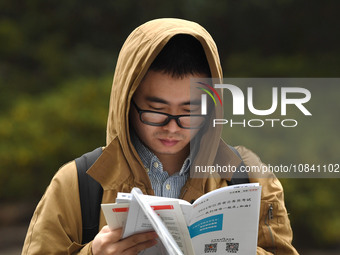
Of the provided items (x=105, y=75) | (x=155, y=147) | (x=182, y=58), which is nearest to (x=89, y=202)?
(x=155, y=147)

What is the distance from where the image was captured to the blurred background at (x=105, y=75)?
4.87 meters

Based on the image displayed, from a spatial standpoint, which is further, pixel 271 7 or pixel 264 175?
pixel 271 7

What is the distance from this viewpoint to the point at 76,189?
1.70 meters

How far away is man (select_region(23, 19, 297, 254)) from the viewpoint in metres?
1.69

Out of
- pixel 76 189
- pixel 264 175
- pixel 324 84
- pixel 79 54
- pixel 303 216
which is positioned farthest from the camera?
pixel 79 54

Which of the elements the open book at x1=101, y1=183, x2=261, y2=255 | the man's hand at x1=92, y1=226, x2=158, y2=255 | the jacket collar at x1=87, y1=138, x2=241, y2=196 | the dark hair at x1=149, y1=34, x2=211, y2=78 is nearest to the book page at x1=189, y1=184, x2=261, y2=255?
the open book at x1=101, y1=183, x2=261, y2=255

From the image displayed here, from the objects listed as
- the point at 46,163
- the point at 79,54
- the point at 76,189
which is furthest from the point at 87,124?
the point at 76,189

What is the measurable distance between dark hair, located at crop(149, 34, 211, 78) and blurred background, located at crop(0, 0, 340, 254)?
2.77 m

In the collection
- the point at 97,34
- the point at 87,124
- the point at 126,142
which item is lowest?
the point at 126,142

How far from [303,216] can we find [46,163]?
229cm

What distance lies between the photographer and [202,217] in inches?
60.2

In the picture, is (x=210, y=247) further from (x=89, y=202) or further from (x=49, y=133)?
(x=49, y=133)

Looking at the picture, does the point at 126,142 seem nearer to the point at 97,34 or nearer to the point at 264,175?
the point at 264,175

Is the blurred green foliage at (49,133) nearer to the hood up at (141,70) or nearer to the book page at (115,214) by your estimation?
the hood up at (141,70)
